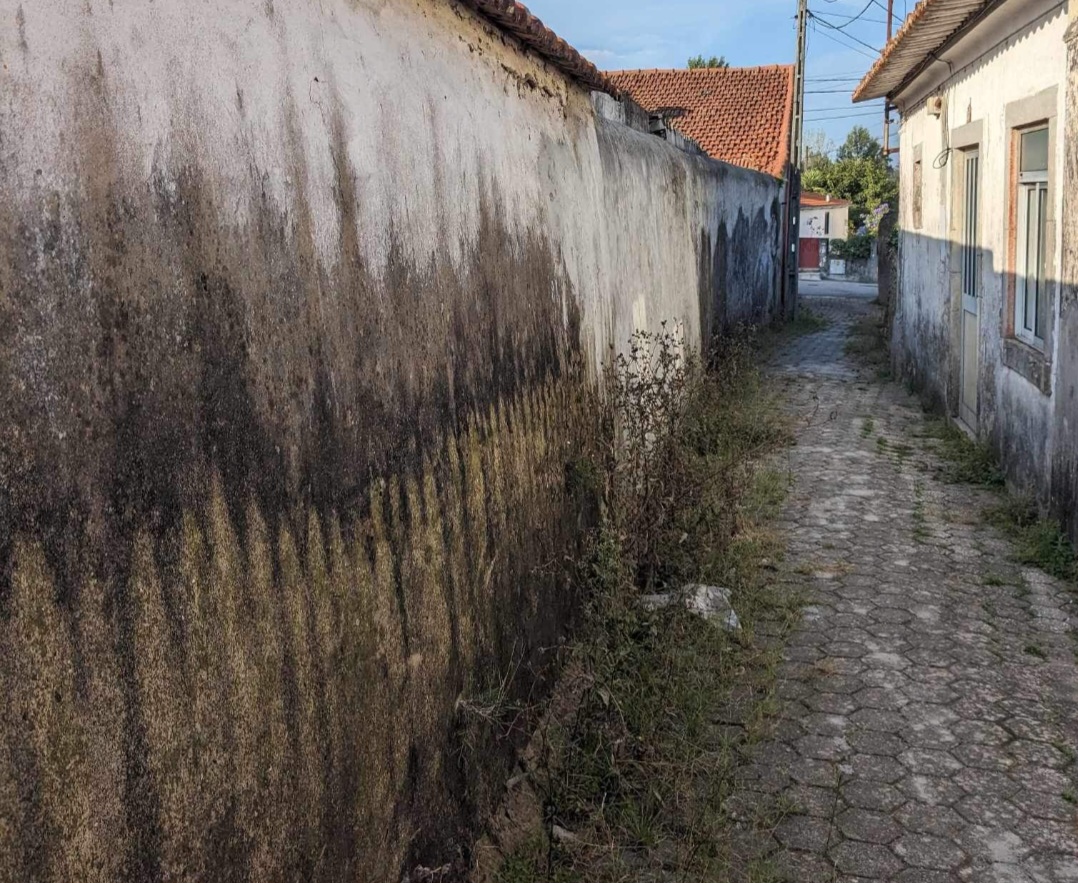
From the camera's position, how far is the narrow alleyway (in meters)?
3.55

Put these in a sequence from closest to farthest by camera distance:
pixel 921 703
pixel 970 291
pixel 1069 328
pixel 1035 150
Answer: pixel 921 703, pixel 1069 328, pixel 1035 150, pixel 970 291

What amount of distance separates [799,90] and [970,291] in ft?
44.7

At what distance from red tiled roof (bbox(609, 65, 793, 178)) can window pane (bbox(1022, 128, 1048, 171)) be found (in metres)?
13.5

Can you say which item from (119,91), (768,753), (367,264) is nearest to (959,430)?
(768,753)

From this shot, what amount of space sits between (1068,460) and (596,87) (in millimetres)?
3387

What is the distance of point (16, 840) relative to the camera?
1467 mm

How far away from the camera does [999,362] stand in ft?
26.5

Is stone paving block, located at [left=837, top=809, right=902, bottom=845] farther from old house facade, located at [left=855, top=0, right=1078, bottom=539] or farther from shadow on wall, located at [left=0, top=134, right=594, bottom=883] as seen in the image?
old house facade, located at [left=855, top=0, right=1078, bottom=539]

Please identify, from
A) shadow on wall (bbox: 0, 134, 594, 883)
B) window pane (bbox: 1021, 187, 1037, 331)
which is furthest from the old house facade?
shadow on wall (bbox: 0, 134, 594, 883)

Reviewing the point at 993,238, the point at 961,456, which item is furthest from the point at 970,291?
the point at 961,456

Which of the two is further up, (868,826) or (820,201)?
(820,201)

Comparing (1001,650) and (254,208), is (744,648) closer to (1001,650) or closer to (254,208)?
(1001,650)

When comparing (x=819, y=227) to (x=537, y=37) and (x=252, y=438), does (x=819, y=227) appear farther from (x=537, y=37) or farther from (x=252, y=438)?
(x=252, y=438)

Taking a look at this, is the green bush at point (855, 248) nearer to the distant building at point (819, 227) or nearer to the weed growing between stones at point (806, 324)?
the distant building at point (819, 227)
